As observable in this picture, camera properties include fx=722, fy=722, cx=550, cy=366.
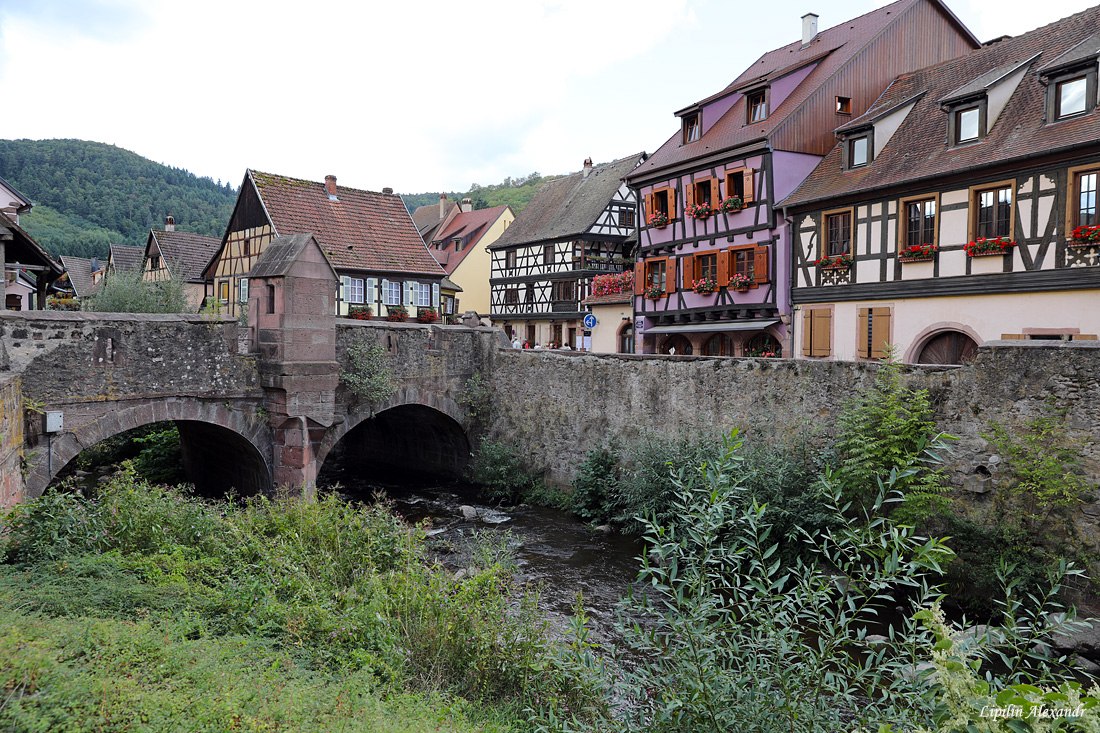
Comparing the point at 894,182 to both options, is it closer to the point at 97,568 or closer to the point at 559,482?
the point at 559,482

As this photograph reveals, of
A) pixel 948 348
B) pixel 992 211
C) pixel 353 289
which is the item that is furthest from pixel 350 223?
pixel 992 211

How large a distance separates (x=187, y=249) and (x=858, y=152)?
105 ft

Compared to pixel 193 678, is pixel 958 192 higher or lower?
higher

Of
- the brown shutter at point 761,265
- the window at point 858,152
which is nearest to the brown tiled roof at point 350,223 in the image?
the brown shutter at point 761,265

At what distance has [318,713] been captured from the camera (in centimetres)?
450

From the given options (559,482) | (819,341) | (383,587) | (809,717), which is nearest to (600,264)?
(819,341)

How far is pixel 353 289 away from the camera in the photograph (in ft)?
90.1

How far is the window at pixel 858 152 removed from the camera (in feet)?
58.2

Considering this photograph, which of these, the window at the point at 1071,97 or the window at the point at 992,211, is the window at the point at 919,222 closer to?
the window at the point at 992,211

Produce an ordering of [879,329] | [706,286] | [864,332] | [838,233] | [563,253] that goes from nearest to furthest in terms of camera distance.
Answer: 1. [879,329]
2. [864,332]
3. [838,233]
4. [706,286]
5. [563,253]

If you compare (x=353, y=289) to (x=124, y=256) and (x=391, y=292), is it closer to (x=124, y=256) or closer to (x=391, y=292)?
(x=391, y=292)

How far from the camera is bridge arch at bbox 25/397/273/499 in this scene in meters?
10.6

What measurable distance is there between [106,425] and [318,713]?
8.62 m

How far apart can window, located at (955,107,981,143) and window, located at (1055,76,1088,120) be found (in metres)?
1.50
